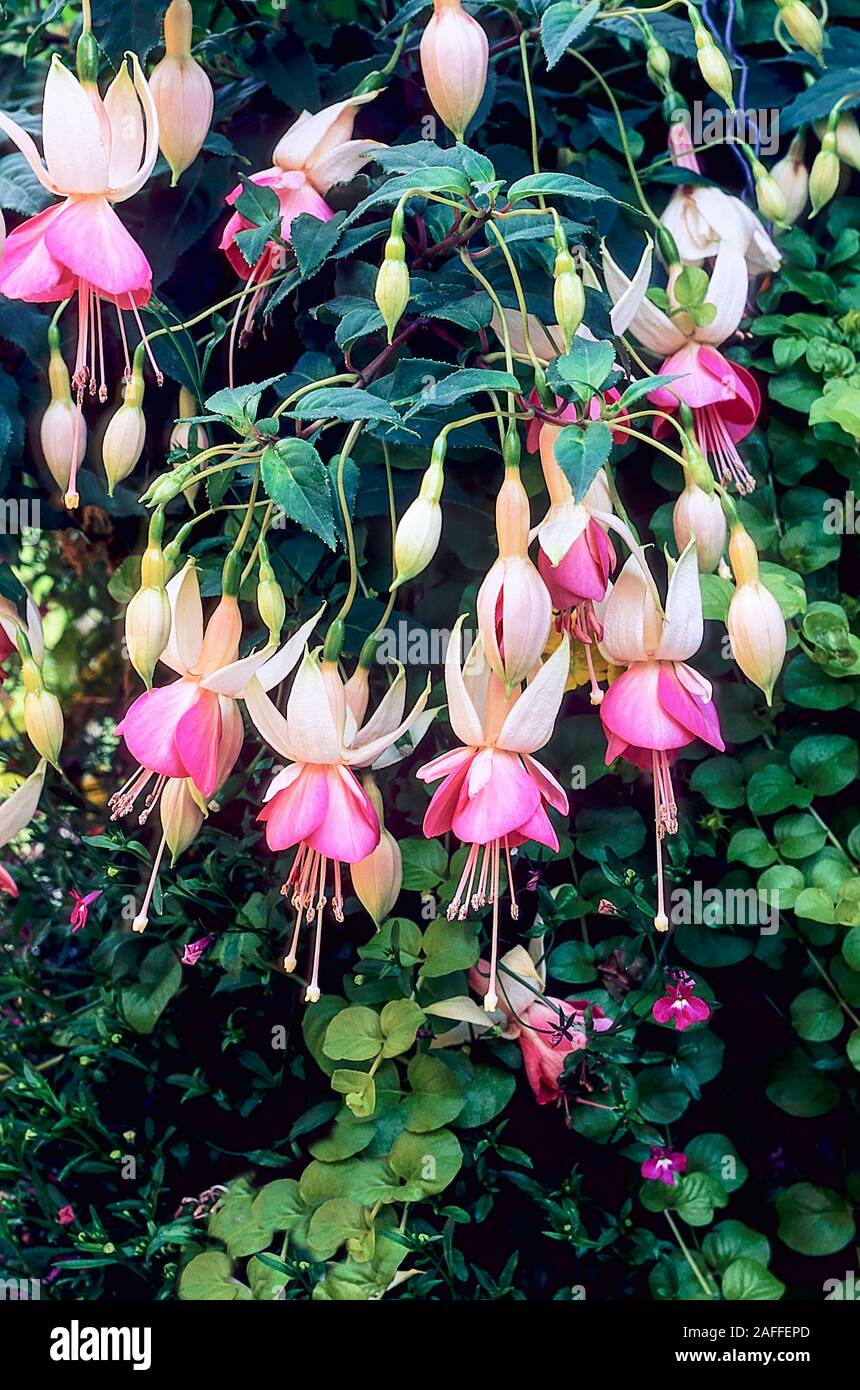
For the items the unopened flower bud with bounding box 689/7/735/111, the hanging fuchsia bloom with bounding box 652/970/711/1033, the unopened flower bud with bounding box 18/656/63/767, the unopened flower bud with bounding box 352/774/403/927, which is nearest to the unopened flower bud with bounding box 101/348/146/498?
the unopened flower bud with bounding box 18/656/63/767

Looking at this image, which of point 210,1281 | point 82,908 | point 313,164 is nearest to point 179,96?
point 313,164

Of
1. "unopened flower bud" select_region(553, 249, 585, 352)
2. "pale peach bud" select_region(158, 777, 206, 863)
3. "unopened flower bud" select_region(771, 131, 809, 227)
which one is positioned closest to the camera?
"unopened flower bud" select_region(553, 249, 585, 352)

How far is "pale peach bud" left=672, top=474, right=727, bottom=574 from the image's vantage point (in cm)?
58

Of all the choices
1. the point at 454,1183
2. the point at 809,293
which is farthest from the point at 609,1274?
the point at 809,293

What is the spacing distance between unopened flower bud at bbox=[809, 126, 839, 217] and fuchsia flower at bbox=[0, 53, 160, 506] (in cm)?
44

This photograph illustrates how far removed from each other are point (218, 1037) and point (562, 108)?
0.72 metres

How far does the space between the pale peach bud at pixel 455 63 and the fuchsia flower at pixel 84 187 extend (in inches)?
5.6

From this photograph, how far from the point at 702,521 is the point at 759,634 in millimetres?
62

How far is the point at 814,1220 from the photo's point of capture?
79 centimetres

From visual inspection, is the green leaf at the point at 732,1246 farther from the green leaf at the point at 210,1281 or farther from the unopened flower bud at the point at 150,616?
the unopened flower bud at the point at 150,616

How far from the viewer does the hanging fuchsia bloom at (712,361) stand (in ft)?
2.25

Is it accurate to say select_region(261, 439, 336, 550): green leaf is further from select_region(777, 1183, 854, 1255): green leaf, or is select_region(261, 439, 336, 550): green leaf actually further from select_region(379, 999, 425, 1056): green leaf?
select_region(777, 1183, 854, 1255): green leaf
